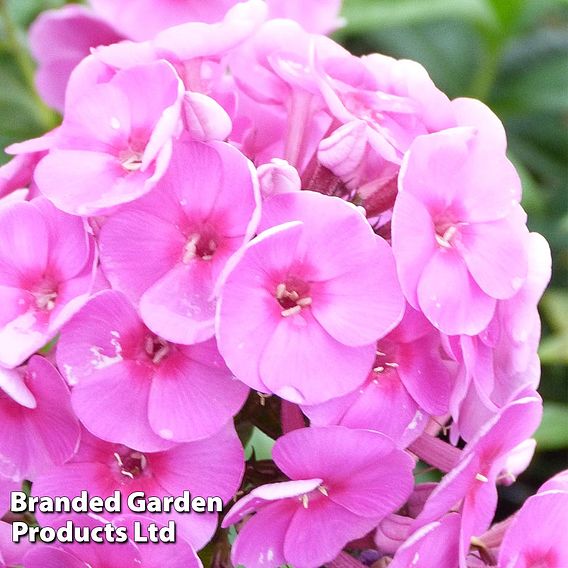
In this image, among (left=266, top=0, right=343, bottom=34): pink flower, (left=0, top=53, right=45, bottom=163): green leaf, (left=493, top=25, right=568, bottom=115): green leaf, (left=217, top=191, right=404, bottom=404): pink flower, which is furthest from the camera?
(left=493, top=25, right=568, bottom=115): green leaf

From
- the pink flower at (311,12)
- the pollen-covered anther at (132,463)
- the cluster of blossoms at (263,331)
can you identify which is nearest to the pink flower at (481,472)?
the cluster of blossoms at (263,331)

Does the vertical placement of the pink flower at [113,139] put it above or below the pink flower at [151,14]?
above

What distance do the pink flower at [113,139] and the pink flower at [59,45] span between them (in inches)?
23.7

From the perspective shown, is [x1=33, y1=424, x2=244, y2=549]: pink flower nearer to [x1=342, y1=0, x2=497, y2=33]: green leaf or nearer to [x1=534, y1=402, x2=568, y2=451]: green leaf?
[x1=534, y1=402, x2=568, y2=451]: green leaf

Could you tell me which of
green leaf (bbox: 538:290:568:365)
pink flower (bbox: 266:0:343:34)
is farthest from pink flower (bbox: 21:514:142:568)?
green leaf (bbox: 538:290:568:365)

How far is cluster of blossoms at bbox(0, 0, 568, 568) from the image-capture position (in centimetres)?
67

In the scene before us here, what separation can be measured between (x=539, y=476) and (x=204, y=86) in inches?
41.6

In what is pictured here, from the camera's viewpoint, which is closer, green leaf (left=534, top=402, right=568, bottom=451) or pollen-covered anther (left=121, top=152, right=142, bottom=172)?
pollen-covered anther (left=121, top=152, right=142, bottom=172)

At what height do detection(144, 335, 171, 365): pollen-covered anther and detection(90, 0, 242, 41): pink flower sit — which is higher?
detection(90, 0, 242, 41): pink flower

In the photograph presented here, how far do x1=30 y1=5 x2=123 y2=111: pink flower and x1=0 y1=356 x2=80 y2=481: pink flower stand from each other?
2.48 ft

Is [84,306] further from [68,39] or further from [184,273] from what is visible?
[68,39]

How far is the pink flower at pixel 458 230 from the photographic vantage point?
0.69m

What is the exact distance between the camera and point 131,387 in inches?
27.1

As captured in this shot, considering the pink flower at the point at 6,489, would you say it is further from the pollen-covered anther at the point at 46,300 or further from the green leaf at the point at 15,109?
the green leaf at the point at 15,109
